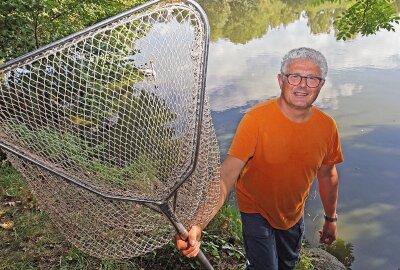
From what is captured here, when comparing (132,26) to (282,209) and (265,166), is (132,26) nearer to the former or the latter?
(265,166)

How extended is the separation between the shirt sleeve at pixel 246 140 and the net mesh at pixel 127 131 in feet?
0.56

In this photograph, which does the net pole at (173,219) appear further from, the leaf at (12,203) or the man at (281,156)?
the leaf at (12,203)

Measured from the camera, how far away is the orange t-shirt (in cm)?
207

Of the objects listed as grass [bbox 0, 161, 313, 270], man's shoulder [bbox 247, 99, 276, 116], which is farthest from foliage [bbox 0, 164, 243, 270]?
man's shoulder [bbox 247, 99, 276, 116]

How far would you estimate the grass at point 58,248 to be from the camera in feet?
9.34

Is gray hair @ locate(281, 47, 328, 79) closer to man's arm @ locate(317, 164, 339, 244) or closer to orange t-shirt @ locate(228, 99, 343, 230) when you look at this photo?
orange t-shirt @ locate(228, 99, 343, 230)

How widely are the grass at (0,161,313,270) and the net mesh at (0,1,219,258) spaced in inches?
29.7

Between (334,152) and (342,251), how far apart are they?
2.99 metres

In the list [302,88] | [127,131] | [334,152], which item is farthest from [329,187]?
[127,131]

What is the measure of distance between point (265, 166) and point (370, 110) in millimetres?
7320

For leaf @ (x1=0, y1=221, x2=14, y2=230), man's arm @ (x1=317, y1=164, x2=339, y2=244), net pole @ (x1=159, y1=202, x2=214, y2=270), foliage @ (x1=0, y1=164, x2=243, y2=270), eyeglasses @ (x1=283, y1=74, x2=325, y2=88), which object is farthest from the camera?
leaf @ (x1=0, y1=221, x2=14, y2=230)

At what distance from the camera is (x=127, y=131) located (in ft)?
6.48

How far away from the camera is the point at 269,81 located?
1034 cm

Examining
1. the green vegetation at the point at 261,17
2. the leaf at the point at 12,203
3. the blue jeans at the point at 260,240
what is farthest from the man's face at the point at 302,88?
the leaf at the point at 12,203
